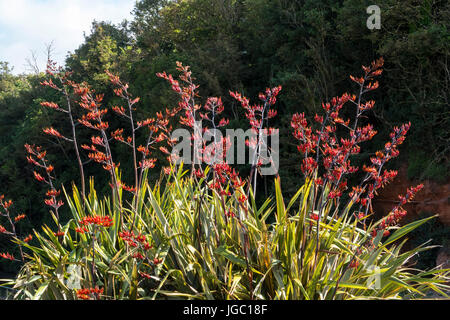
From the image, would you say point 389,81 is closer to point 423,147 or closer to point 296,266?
point 423,147

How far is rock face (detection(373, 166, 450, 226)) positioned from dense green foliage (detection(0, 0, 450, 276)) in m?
0.34

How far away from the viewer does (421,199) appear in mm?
10820

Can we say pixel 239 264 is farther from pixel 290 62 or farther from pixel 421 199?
pixel 290 62

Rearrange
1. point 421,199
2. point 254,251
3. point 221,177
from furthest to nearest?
1. point 421,199
2. point 254,251
3. point 221,177

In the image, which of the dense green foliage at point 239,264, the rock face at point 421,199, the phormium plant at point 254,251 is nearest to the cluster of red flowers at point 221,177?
the phormium plant at point 254,251

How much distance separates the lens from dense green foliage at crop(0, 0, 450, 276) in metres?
10.9

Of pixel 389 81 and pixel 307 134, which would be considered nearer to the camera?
pixel 307 134

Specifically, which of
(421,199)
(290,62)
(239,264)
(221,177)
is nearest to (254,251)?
(239,264)

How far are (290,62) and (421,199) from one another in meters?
5.73

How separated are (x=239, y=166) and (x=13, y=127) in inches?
732

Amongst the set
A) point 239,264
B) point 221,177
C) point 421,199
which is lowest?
point 421,199

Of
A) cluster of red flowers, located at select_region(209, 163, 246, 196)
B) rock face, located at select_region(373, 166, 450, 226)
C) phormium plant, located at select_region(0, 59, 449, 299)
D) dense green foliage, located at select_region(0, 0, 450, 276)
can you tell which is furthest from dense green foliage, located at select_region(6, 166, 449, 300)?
rock face, located at select_region(373, 166, 450, 226)
